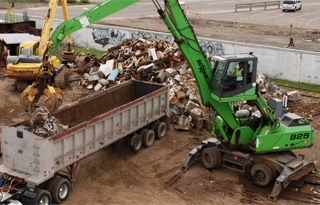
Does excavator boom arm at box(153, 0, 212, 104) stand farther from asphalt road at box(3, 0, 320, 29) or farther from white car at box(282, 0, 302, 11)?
white car at box(282, 0, 302, 11)

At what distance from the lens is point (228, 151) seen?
43.7 ft

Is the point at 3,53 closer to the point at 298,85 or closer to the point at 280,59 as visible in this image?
the point at 280,59

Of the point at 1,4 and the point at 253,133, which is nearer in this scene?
the point at 253,133

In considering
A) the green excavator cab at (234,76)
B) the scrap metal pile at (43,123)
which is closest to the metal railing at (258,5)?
the green excavator cab at (234,76)

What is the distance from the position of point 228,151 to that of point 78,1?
154ft

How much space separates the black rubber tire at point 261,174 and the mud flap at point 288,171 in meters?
0.36

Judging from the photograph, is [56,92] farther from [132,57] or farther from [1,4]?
[1,4]

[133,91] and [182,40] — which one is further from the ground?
[182,40]

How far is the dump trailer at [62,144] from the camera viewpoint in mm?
10953

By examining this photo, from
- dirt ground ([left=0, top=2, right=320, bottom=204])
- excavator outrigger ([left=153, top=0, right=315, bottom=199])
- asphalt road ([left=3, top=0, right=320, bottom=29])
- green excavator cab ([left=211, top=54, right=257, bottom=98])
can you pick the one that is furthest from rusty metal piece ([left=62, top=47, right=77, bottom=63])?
green excavator cab ([left=211, top=54, right=257, bottom=98])

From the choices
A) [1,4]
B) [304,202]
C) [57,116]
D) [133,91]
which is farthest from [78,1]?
[304,202]

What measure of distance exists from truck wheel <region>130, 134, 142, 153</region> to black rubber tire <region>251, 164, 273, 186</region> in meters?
4.36

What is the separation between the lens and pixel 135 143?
49.3ft

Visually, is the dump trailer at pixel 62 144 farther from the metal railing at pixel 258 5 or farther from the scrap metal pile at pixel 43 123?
the metal railing at pixel 258 5
